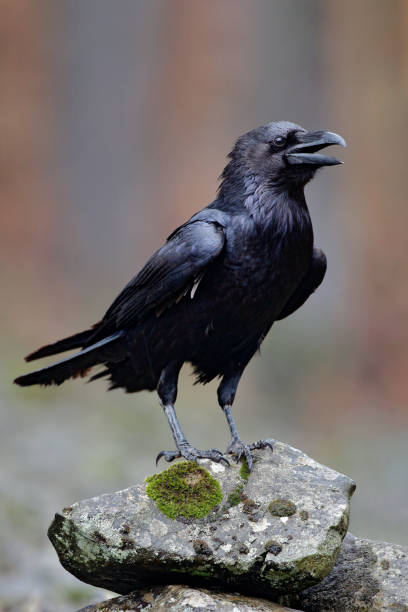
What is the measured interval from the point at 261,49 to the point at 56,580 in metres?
9.05

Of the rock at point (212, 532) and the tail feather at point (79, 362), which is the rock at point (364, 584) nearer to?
the rock at point (212, 532)

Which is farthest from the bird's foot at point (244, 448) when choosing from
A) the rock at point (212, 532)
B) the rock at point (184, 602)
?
the rock at point (184, 602)

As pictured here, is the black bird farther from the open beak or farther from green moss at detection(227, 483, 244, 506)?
green moss at detection(227, 483, 244, 506)

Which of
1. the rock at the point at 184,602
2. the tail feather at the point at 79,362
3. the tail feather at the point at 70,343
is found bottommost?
the rock at the point at 184,602

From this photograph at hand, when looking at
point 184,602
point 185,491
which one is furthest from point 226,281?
point 184,602

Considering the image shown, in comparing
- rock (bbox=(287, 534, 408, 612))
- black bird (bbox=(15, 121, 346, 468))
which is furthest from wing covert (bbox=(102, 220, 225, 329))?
rock (bbox=(287, 534, 408, 612))

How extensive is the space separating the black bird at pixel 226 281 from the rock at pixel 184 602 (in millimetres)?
695

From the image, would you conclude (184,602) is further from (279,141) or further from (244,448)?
(279,141)

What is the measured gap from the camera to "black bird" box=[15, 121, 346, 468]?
4.28 metres

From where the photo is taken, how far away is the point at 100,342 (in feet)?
15.8

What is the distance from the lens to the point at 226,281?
4.28m

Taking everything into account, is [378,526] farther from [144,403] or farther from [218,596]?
[218,596]

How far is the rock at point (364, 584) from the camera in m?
3.93

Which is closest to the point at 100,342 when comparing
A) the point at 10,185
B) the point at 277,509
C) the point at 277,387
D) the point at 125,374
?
the point at 125,374
